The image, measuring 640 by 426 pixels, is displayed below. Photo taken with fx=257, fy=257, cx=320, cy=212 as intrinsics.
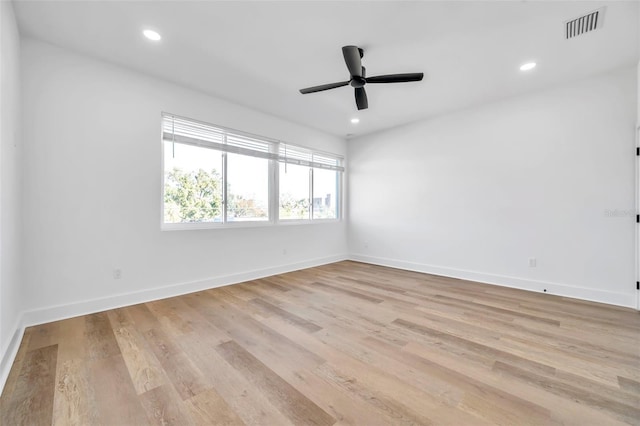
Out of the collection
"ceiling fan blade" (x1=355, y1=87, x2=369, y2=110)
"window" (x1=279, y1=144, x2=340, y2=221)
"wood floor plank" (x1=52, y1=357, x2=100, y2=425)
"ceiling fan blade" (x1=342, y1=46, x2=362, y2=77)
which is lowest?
"wood floor plank" (x1=52, y1=357, x2=100, y2=425)

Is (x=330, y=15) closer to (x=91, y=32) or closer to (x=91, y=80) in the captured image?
(x=91, y=32)

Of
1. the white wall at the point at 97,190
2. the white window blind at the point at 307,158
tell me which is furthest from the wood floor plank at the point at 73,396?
the white window blind at the point at 307,158

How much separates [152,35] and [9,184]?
5.76ft

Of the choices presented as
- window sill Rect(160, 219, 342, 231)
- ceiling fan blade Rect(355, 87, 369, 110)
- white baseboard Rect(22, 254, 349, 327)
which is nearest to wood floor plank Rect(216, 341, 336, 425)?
white baseboard Rect(22, 254, 349, 327)

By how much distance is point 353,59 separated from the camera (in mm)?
2373

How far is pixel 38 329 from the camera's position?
237cm

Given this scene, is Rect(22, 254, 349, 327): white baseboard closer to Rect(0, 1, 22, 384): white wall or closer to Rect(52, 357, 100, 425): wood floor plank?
Rect(0, 1, 22, 384): white wall

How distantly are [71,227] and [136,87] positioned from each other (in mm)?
1761

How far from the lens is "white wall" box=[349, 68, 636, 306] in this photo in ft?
10.2

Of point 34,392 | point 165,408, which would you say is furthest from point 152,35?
point 165,408

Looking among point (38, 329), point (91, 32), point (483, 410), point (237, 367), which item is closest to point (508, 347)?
point (483, 410)

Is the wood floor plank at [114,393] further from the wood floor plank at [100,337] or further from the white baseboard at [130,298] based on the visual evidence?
the white baseboard at [130,298]

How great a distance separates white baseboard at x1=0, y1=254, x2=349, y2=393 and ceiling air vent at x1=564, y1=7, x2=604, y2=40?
4621mm

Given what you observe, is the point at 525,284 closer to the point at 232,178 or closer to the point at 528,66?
the point at 528,66
